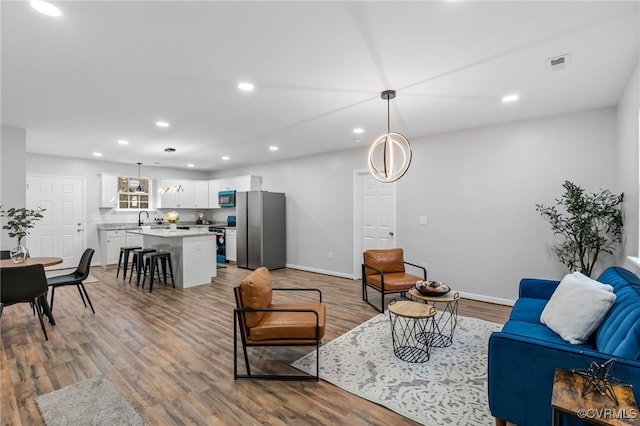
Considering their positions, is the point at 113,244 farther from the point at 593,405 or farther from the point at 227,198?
the point at 593,405

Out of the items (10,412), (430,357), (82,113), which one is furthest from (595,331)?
(82,113)

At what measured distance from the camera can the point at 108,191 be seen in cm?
742

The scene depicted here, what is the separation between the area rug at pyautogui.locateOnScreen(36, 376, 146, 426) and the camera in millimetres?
1975

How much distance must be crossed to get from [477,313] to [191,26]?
444cm

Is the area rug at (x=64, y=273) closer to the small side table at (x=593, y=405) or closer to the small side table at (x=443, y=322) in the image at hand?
the small side table at (x=443, y=322)

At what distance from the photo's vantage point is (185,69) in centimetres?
269

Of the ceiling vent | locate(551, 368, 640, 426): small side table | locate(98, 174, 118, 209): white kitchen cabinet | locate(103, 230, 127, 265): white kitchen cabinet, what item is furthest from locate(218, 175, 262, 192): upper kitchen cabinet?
locate(551, 368, 640, 426): small side table

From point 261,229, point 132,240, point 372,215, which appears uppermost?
point 372,215

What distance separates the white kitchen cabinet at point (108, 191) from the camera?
24.0 feet

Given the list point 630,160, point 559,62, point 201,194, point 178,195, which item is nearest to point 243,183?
point 201,194

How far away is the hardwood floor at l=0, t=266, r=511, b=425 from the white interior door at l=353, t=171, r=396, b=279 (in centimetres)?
136

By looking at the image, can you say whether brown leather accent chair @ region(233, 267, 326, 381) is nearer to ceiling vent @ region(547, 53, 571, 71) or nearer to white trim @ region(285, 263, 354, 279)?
ceiling vent @ region(547, 53, 571, 71)

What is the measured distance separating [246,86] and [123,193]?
21.0 ft

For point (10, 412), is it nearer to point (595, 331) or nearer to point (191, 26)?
point (191, 26)
